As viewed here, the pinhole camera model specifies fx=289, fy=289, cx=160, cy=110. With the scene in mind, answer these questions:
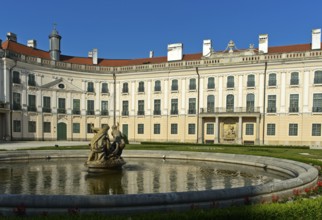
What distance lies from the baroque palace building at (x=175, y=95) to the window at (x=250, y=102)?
0.42 ft

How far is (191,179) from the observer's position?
12.1m

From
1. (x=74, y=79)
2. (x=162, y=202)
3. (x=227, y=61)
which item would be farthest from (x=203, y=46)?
(x=162, y=202)

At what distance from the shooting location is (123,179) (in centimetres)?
1191

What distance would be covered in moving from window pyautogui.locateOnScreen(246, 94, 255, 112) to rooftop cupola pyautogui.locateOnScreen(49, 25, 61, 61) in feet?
108

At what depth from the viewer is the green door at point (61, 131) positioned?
46506 mm

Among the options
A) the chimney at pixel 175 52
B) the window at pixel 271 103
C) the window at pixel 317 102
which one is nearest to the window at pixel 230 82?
the window at pixel 271 103

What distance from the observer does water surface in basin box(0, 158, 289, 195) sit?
10.1 m

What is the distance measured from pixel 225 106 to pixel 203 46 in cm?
1134

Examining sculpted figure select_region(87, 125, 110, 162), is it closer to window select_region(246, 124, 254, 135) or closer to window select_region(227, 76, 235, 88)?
window select_region(246, 124, 254, 135)

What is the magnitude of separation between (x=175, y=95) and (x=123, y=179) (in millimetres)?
36098

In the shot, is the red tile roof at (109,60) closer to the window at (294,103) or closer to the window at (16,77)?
the window at (16,77)

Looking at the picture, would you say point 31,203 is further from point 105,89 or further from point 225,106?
point 105,89

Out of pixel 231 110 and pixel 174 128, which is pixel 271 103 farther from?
pixel 174 128

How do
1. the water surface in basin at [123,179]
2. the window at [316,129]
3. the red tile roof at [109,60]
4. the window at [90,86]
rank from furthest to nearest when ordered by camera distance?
1. the window at [90,86]
2. the red tile roof at [109,60]
3. the window at [316,129]
4. the water surface in basin at [123,179]
